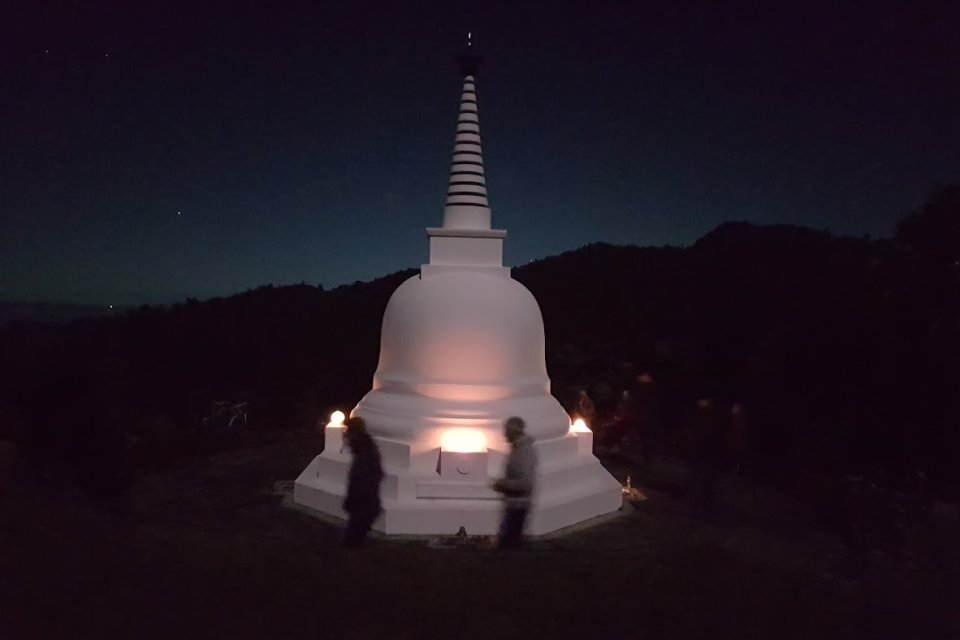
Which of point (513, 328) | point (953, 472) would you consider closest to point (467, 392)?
point (513, 328)

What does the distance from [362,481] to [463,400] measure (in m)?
1.78


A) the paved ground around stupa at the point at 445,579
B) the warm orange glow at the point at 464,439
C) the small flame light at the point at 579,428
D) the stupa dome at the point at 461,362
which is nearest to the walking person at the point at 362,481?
the paved ground around stupa at the point at 445,579

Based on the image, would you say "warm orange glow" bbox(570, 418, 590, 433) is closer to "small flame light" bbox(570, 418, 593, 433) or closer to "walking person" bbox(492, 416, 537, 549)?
"small flame light" bbox(570, 418, 593, 433)

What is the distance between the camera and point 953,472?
1135 centimetres

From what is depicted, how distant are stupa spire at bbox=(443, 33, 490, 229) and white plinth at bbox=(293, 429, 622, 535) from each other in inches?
135

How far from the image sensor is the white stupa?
32.1ft

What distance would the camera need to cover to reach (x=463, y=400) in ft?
34.8

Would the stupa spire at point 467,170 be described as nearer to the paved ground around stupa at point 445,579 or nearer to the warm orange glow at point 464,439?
the warm orange glow at point 464,439

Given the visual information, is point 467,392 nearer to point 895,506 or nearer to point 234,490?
point 234,490

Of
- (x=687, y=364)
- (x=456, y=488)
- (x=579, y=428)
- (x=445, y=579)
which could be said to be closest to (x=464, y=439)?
(x=456, y=488)

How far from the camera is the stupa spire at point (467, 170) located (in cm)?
1149

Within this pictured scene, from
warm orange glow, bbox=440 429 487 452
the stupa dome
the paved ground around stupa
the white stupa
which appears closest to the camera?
the paved ground around stupa

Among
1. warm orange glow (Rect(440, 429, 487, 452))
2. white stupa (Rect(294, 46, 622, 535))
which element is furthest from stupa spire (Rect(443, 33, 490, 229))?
warm orange glow (Rect(440, 429, 487, 452))

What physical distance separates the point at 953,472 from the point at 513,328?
6922 mm
